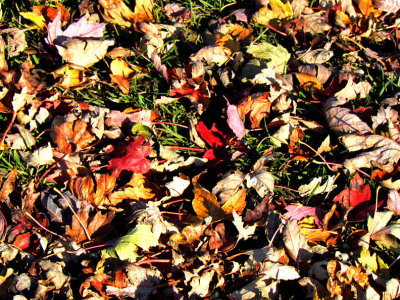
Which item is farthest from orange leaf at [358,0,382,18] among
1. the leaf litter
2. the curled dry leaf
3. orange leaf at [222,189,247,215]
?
orange leaf at [222,189,247,215]

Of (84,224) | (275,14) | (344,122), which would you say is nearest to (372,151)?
(344,122)

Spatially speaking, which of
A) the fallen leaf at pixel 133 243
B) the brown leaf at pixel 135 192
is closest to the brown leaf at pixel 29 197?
the brown leaf at pixel 135 192

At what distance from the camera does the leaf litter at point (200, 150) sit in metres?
1.85

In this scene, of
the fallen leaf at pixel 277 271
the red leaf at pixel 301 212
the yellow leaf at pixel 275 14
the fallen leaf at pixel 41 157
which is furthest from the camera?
the yellow leaf at pixel 275 14

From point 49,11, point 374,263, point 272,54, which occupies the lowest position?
point 374,263

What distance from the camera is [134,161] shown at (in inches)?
84.6

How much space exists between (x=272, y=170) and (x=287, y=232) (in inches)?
19.4

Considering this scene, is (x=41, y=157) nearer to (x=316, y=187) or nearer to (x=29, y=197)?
(x=29, y=197)

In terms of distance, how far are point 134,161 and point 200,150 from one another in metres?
0.43

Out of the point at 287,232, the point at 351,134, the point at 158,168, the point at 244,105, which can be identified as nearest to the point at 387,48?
the point at 351,134

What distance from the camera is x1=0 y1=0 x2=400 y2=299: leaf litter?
6.07ft

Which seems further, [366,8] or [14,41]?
[366,8]

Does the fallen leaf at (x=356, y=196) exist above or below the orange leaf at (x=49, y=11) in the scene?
below

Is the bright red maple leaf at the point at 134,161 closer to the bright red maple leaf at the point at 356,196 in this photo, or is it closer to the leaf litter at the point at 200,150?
the leaf litter at the point at 200,150
